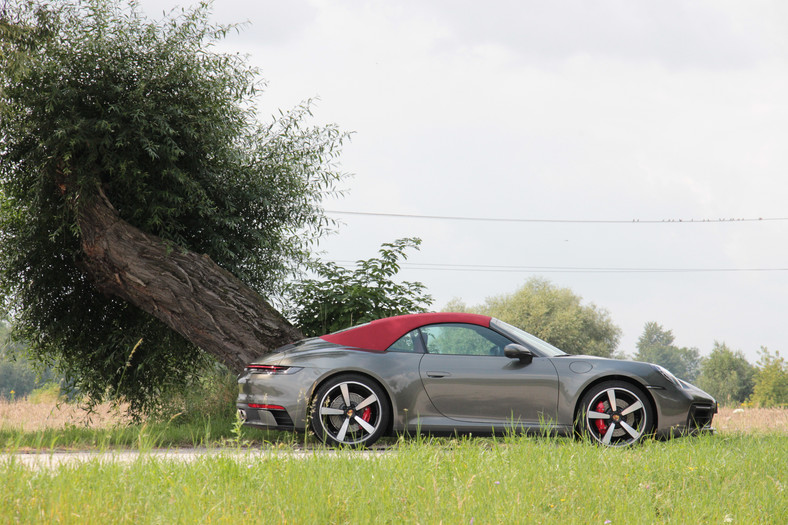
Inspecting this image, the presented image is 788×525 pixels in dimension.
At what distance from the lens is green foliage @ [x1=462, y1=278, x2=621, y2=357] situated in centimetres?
5159

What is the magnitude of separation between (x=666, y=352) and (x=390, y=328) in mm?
132099

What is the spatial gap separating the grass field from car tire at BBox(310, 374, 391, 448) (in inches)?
52.0

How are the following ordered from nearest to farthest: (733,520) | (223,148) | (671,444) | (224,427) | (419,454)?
(733,520), (419,454), (671,444), (224,427), (223,148)

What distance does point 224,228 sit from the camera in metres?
13.4

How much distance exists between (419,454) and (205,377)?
10882 millimetres

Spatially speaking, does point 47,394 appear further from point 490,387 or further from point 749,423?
point 490,387

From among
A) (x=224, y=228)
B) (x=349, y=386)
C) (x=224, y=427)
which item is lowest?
(x=224, y=427)

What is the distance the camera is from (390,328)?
7.42 metres

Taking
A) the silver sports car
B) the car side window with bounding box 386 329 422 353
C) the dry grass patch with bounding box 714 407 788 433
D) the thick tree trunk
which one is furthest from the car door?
the thick tree trunk

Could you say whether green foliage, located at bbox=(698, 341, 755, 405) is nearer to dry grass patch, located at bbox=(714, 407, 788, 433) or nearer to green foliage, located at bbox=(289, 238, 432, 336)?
dry grass patch, located at bbox=(714, 407, 788, 433)

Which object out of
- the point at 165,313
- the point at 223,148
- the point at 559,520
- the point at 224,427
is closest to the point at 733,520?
the point at 559,520

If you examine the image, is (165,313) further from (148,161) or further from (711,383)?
(711,383)

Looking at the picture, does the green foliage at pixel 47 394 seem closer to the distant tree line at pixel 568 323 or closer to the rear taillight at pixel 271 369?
the rear taillight at pixel 271 369

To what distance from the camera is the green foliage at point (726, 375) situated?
70.4 metres
